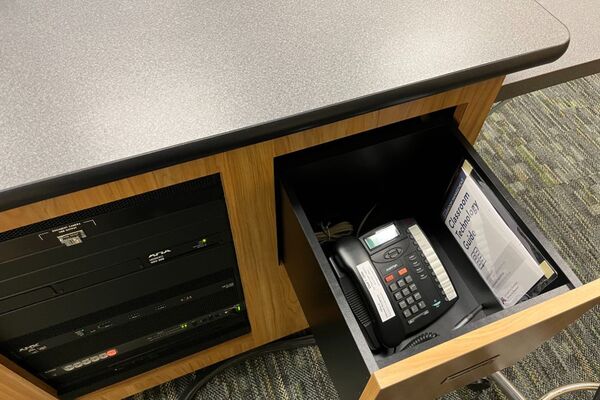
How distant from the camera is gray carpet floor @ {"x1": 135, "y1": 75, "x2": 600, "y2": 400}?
1.12 m

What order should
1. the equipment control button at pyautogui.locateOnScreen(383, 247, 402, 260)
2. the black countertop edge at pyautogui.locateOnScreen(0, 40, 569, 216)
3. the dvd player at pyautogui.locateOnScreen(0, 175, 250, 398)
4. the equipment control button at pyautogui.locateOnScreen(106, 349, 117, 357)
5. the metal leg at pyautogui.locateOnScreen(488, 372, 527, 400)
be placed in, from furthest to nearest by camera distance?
the metal leg at pyautogui.locateOnScreen(488, 372, 527, 400), the equipment control button at pyautogui.locateOnScreen(106, 349, 117, 357), the equipment control button at pyautogui.locateOnScreen(383, 247, 402, 260), the dvd player at pyautogui.locateOnScreen(0, 175, 250, 398), the black countertop edge at pyautogui.locateOnScreen(0, 40, 569, 216)

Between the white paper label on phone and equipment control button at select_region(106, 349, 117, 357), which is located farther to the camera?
equipment control button at select_region(106, 349, 117, 357)

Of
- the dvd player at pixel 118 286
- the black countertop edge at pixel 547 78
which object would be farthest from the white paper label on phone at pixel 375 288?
the black countertop edge at pixel 547 78

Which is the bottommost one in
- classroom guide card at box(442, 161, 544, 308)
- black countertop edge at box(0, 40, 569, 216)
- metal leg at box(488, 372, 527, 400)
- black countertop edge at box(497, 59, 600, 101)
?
metal leg at box(488, 372, 527, 400)

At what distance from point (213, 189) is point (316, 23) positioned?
28 centimetres

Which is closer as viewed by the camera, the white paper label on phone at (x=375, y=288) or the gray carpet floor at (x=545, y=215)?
the white paper label on phone at (x=375, y=288)

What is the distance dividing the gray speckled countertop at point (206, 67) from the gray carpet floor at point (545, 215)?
0.81 meters

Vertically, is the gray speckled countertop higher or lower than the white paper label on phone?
higher

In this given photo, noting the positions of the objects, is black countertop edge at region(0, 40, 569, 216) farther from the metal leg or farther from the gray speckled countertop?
the metal leg

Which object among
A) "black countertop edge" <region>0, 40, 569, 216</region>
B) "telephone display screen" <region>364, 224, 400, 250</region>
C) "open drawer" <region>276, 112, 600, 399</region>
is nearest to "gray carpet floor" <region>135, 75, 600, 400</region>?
"open drawer" <region>276, 112, 600, 399</region>

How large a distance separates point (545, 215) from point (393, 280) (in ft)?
3.20

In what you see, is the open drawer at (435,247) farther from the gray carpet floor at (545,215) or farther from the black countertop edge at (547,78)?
the gray carpet floor at (545,215)

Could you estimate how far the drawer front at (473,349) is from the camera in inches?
19.1

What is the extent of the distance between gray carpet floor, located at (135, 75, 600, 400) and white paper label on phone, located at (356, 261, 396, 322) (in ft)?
1.68
